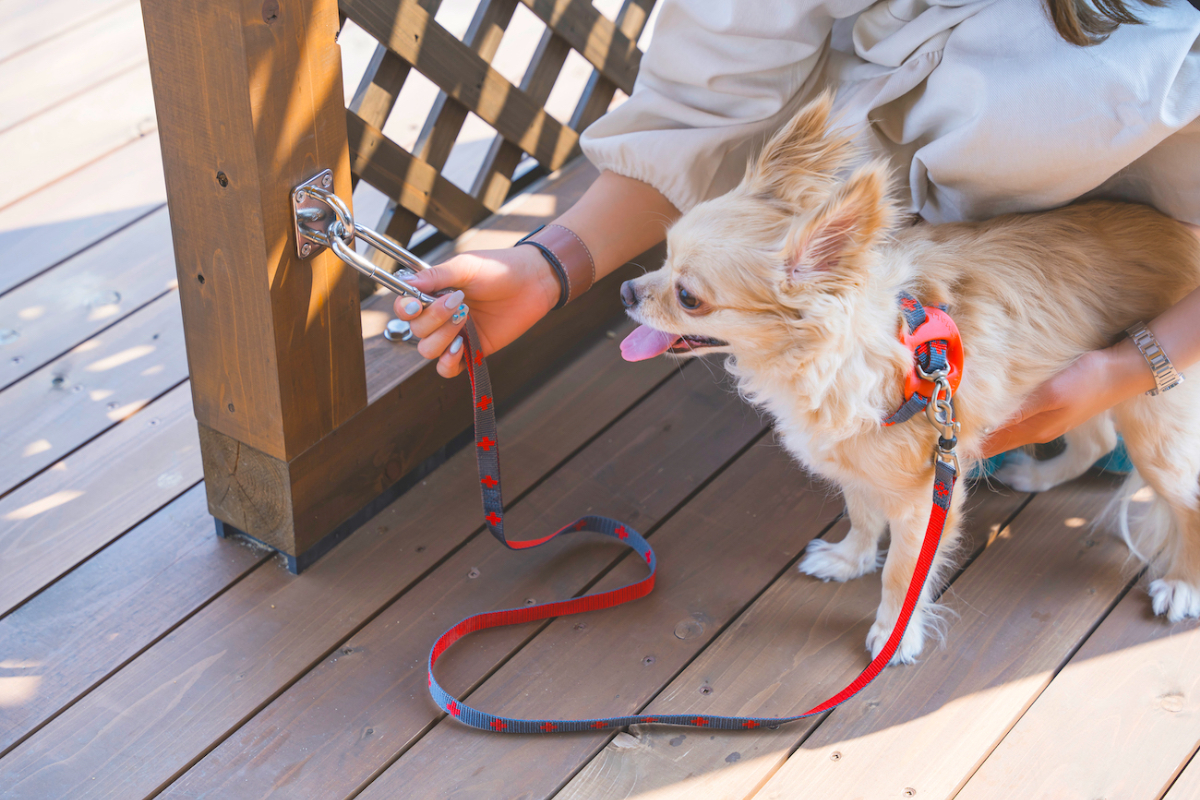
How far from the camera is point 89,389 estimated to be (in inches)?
82.3

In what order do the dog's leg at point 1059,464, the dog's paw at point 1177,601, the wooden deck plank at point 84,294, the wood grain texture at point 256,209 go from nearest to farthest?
the wood grain texture at point 256,209 < the dog's paw at point 1177,601 < the dog's leg at point 1059,464 < the wooden deck plank at point 84,294

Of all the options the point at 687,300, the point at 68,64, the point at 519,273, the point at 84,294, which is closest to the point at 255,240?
the point at 519,273

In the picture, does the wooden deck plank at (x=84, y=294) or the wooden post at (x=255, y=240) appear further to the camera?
the wooden deck plank at (x=84, y=294)

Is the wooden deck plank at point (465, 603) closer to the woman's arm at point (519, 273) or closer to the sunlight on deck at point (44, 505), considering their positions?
the woman's arm at point (519, 273)

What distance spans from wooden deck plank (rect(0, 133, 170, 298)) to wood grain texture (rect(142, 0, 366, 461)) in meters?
1.03

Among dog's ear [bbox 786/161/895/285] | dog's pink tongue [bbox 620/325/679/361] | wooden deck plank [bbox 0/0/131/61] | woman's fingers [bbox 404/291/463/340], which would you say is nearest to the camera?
dog's ear [bbox 786/161/895/285]

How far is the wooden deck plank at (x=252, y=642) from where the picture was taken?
1.46m

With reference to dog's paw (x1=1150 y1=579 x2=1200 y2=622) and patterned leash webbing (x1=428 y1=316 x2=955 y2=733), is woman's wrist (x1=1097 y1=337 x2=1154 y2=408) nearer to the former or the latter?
patterned leash webbing (x1=428 y1=316 x2=955 y2=733)

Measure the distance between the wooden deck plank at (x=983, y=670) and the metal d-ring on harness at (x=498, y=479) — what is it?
0.24ft

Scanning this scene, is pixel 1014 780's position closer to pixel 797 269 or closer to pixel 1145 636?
pixel 1145 636

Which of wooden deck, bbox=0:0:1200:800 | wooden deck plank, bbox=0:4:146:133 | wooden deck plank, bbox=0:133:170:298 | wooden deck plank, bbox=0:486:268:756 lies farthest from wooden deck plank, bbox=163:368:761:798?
wooden deck plank, bbox=0:4:146:133

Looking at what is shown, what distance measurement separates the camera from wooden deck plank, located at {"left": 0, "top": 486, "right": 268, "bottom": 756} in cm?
155

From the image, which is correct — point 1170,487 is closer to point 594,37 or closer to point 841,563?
point 841,563

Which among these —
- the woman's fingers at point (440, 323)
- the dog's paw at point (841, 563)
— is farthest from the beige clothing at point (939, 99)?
the dog's paw at point (841, 563)
